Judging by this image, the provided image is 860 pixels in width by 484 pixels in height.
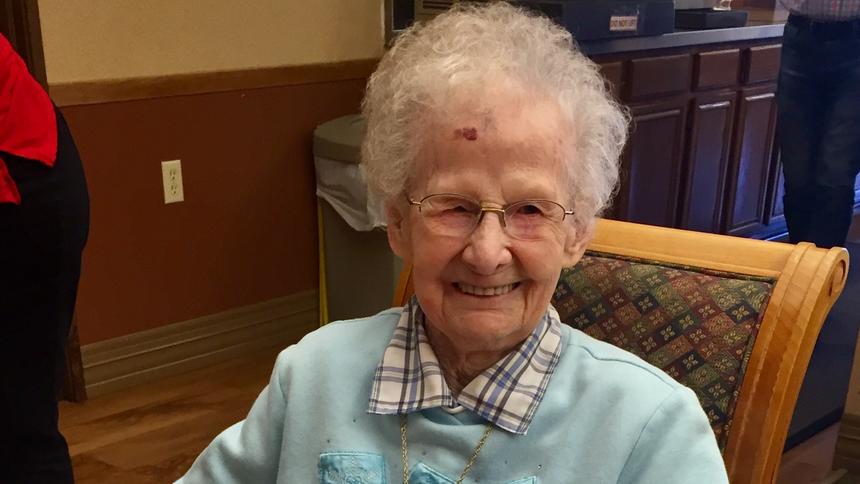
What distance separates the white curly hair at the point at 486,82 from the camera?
0.95 m

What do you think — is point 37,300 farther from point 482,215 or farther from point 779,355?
point 779,355

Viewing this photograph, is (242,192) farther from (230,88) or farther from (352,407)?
(352,407)

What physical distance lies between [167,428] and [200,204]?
27.8 inches

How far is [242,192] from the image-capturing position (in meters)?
2.98

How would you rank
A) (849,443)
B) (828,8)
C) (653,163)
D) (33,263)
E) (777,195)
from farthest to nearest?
(777,195), (653,163), (828,8), (849,443), (33,263)

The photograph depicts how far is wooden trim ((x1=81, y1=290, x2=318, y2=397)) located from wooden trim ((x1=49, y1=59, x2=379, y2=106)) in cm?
74

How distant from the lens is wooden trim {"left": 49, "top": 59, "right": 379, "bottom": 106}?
8.44ft

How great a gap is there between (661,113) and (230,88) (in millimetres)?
1624

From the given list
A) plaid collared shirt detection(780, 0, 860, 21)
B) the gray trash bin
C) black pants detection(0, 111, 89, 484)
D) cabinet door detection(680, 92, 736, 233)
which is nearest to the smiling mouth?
black pants detection(0, 111, 89, 484)

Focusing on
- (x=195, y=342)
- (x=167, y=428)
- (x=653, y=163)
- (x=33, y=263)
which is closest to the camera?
(x=33, y=263)

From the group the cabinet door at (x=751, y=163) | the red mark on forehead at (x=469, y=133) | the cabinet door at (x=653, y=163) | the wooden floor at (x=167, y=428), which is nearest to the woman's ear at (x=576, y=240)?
the red mark on forehead at (x=469, y=133)

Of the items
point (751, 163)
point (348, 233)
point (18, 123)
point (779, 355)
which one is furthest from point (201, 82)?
point (751, 163)

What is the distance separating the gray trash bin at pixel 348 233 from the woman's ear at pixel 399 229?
1.69 m

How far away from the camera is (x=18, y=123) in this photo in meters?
1.69
